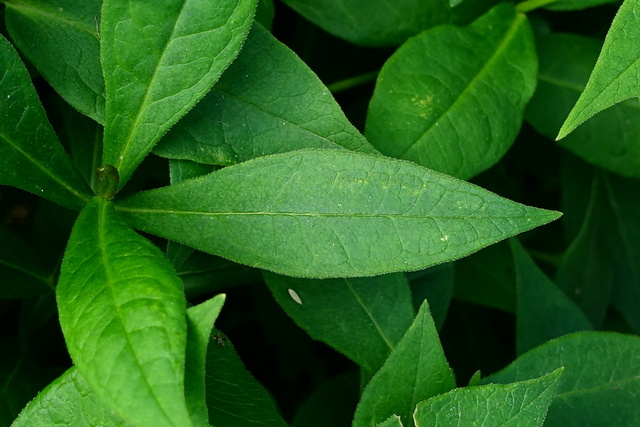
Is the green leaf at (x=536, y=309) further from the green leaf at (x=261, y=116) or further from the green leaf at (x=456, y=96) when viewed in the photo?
the green leaf at (x=261, y=116)

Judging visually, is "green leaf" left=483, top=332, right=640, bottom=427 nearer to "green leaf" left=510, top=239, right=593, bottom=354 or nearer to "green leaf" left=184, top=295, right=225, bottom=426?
"green leaf" left=510, top=239, right=593, bottom=354

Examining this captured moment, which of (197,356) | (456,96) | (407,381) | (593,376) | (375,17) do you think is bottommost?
A: (593,376)

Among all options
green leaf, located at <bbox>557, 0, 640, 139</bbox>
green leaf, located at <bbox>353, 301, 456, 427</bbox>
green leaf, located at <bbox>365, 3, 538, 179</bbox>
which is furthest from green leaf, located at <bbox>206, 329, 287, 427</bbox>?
green leaf, located at <bbox>557, 0, 640, 139</bbox>

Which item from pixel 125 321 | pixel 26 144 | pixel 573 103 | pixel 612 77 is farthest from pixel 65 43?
pixel 573 103

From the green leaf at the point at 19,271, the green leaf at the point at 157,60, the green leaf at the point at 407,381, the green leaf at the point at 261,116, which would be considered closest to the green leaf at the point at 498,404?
the green leaf at the point at 407,381

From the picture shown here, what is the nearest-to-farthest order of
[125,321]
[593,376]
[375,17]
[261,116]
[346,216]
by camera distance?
[125,321] < [346,216] < [261,116] < [593,376] < [375,17]

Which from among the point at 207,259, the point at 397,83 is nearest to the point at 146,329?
the point at 207,259

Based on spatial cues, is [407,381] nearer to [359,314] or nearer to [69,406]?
[359,314]
